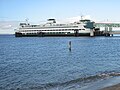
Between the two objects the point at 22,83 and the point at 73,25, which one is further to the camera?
the point at 73,25

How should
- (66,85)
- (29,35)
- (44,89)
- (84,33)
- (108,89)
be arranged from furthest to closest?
(29,35) < (84,33) < (66,85) < (44,89) < (108,89)

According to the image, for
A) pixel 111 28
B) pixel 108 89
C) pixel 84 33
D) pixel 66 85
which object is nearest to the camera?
pixel 108 89

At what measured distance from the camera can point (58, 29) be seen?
5290 inches

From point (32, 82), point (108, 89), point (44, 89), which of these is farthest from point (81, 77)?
point (108, 89)

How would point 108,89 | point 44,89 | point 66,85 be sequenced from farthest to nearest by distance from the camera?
point 66,85
point 44,89
point 108,89

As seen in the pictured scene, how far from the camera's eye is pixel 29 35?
477 ft

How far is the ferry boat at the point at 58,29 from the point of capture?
433 feet

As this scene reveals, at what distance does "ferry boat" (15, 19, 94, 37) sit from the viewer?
5192 inches

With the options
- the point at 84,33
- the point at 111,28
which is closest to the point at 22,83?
the point at 84,33

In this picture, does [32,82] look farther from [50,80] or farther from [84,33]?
[84,33]

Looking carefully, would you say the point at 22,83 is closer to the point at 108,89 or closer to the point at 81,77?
the point at 81,77

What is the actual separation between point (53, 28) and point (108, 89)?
122 meters

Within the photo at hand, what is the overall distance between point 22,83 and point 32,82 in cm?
71

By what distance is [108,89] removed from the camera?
13.9 meters
